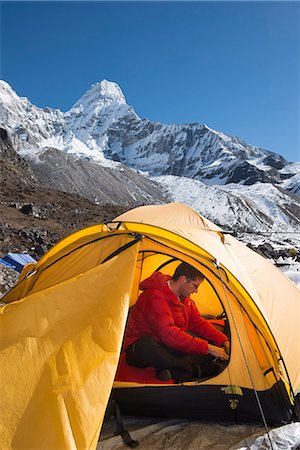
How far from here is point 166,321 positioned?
4477mm

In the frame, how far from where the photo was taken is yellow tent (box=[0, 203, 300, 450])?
2916 millimetres

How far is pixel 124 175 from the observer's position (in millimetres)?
93438

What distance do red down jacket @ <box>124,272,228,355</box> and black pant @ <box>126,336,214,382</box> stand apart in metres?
0.12

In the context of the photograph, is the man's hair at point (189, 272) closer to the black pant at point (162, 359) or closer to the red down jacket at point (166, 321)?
the red down jacket at point (166, 321)

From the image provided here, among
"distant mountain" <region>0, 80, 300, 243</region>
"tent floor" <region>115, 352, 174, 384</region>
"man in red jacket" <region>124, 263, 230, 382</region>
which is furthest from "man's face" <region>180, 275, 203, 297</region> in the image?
"distant mountain" <region>0, 80, 300, 243</region>

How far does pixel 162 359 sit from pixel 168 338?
30 cm

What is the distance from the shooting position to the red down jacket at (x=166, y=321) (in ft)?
14.5

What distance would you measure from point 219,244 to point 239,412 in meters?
2.02

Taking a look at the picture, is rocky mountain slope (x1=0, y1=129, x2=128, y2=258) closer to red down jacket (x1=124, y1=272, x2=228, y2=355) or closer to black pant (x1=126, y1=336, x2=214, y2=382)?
red down jacket (x1=124, y1=272, x2=228, y2=355)

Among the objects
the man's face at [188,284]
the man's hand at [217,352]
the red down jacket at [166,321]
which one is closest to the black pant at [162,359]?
the red down jacket at [166,321]

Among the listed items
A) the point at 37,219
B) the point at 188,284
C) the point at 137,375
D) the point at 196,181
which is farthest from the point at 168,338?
the point at 196,181

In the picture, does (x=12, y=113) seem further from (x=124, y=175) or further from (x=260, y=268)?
(x=260, y=268)

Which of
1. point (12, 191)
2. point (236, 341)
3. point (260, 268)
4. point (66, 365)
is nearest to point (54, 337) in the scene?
point (66, 365)

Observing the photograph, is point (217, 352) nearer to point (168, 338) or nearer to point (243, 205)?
point (168, 338)
